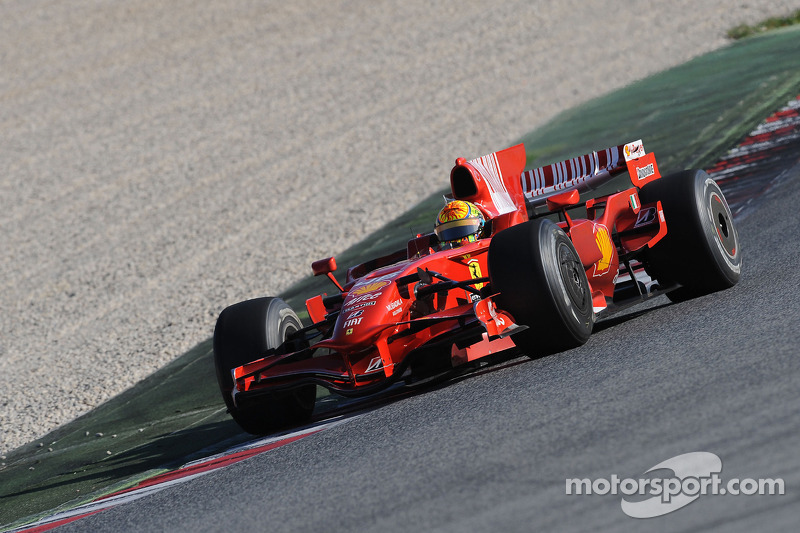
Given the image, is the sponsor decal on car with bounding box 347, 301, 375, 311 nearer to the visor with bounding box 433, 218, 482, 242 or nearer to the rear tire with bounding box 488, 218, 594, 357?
the rear tire with bounding box 488, 218, 594, 357

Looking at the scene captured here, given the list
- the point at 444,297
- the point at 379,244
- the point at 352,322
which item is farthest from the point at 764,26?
the point at 352,322

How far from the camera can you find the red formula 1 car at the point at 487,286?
21.0 ft

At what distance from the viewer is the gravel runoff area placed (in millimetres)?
13219

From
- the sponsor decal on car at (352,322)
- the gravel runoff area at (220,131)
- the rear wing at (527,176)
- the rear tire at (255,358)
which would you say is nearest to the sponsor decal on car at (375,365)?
the sponsor decal on car at (352,322)

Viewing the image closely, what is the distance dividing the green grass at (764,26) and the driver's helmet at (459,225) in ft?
54.7

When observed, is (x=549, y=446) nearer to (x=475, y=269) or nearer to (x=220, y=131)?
(x=475, y=269)

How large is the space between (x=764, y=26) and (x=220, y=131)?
11.3m

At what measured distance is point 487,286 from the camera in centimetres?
712

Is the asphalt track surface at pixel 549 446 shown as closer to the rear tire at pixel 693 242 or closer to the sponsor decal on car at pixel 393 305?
the sponsor decal on car at pixel 393 305

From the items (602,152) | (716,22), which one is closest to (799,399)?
(602,152)

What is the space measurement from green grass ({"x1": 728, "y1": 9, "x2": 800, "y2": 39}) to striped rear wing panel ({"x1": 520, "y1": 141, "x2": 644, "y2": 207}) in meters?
15.0

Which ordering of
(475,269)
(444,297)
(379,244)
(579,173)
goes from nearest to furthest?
1. (444,297)
2. (475,269)
3. (579,173)
4. (379,244)

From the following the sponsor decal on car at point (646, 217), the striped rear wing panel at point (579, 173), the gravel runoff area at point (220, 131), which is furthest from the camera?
the gravel runoff area at point (220, 131)

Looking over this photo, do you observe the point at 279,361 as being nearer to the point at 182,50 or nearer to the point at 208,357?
the point at 208,357
